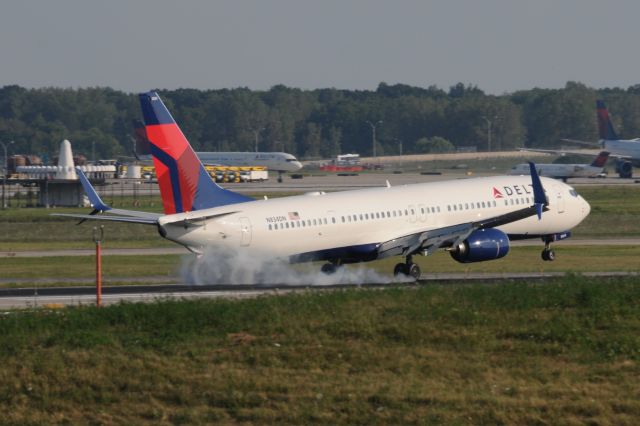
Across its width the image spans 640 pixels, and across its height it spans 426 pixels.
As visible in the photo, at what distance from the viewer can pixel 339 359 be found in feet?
91.3

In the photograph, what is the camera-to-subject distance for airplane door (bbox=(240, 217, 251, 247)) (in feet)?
158

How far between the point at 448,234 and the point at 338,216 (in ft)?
15.3

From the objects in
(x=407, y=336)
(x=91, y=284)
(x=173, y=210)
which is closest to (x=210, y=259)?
(x=173, y=210)

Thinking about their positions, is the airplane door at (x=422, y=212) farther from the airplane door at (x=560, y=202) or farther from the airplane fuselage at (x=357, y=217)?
the airplane door at (x=560, y=202)

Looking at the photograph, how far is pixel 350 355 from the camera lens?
1102 inches

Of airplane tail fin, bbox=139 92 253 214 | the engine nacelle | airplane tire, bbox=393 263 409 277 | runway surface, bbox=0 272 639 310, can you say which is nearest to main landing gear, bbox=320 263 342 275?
airplane tire, bbox=393 263 409 277

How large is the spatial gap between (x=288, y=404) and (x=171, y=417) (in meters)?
2.42

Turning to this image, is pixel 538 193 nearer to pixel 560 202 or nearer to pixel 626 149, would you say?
pixel 560 202

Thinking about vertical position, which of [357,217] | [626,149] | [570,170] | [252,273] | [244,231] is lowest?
[252,273]

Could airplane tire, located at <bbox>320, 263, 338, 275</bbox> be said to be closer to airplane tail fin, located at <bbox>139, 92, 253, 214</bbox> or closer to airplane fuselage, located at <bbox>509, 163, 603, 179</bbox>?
airplane tail fin, located at <bbox>139, 92, 253, 214</bbox>

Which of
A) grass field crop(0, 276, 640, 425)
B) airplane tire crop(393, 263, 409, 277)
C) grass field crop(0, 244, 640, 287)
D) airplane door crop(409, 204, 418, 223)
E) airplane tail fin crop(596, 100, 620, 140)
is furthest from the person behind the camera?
airplane tail fin crop(596, 100, 620, 140)

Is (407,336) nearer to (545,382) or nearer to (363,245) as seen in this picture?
Result: (545,382)

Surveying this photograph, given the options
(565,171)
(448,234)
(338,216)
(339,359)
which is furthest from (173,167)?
(565,171)

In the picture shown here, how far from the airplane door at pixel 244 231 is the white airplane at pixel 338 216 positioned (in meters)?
0.04
